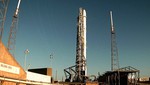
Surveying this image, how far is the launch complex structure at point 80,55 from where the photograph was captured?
9044 centimetres

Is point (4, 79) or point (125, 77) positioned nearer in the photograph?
→ point (4, 79)

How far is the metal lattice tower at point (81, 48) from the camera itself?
9281 centimetres

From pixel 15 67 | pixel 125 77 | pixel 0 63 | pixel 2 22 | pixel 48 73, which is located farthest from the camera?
pixel 125 77

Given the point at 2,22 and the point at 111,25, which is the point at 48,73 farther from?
the point at 111,25

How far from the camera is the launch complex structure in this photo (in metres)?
90.4

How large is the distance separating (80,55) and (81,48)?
3.28 m

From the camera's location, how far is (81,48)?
96.6 meters

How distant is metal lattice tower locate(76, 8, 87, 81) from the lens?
→ 92.8 metres

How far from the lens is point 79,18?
103250 mm

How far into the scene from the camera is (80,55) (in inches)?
3775

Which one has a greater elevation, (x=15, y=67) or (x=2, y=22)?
(x=2, y=22)

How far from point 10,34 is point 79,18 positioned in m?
33.3

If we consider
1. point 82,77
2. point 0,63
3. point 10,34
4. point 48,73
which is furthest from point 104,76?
point 0,63

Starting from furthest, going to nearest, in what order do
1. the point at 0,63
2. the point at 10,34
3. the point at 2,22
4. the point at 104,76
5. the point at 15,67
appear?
the point at 10,34, the point at 104,76, the point at 2,22, the point at 15,67, the point at 0,63
